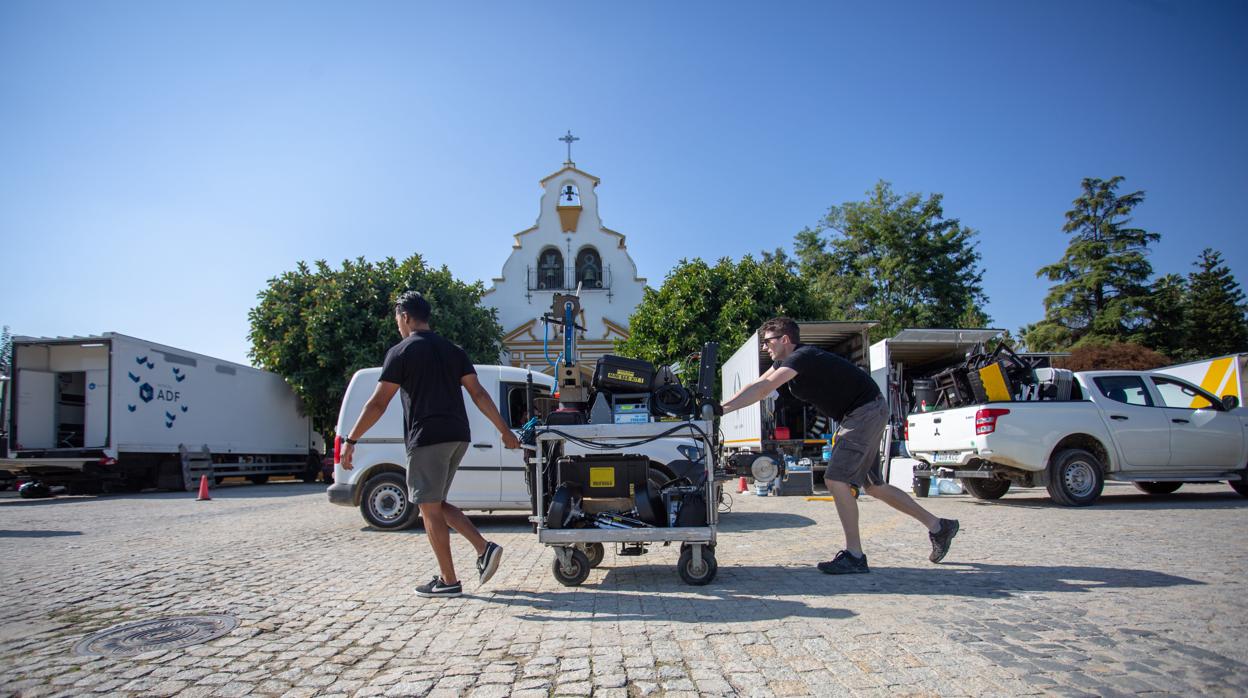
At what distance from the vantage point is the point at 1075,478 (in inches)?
379

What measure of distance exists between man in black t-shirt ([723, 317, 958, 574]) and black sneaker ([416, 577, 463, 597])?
232 cm

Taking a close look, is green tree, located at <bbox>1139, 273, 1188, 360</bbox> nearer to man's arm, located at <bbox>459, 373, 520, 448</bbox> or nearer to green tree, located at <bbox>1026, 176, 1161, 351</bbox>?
green tree, located at <bbox>1026, 176, 1161, 351</bbox>

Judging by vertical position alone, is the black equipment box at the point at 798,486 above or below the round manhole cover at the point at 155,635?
below

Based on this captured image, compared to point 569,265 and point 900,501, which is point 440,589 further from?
point 569,265

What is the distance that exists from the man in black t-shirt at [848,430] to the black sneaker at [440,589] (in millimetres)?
2317

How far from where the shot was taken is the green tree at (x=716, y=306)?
83.7 ft

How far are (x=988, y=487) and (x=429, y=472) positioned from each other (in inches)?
383

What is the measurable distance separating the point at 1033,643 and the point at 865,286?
1290 inches

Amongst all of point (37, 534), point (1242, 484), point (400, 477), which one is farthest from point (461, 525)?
point (1242, 484)

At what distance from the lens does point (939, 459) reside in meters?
10.6

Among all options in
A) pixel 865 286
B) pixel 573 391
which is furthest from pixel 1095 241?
pixel 573 391

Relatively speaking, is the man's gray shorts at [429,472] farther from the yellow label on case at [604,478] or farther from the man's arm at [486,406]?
the yellow label on case at [604,478]

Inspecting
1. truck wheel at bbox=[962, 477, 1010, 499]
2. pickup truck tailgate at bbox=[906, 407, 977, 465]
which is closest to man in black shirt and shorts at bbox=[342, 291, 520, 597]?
pickup truck tailgate at bbox=[906, 407, 977, 465]

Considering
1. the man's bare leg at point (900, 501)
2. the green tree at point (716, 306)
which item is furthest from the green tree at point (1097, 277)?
the man's bare leg at point (900, 501)
